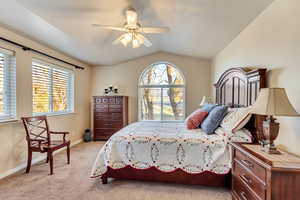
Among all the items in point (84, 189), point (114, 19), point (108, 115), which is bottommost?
point (84, 189)

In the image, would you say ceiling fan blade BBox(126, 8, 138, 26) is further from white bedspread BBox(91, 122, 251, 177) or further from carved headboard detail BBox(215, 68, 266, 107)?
carved headboard detail BBox(215, 68, 266, 107)

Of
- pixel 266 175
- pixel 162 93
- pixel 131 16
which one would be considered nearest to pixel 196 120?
pixel 266 175

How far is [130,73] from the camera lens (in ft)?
17.7

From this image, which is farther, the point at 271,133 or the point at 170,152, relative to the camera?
the point at 170,152

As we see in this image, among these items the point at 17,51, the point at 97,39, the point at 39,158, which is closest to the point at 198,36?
the point at 97,39

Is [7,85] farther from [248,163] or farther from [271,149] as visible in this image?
[271,149]

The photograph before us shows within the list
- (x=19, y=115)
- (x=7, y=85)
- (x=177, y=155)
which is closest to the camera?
(x=177, y=155)

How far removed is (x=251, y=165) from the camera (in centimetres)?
155

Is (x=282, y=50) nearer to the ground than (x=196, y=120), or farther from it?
farther from it

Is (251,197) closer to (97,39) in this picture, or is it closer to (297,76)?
(297,76)

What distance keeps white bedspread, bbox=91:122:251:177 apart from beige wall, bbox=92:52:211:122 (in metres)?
2.81

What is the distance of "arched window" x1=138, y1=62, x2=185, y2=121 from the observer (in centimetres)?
532

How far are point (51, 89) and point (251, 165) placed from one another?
398 cm

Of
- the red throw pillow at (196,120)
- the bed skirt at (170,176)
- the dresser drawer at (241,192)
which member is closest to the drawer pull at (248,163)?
the dresser drawer at (241,192)
